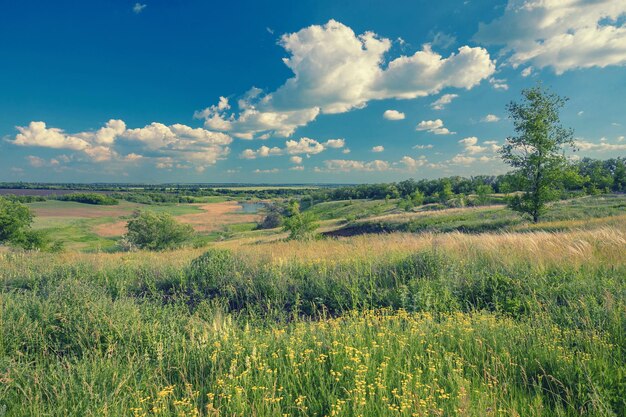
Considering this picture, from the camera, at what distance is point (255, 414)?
270 centimetres

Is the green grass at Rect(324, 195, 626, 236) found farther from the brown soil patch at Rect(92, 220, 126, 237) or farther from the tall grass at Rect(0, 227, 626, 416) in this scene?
the brown soil patch at Rect(92, 220, 126, 237)

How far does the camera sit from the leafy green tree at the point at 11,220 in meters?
39.6

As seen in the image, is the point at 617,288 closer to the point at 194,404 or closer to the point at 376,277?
the point at 376,277

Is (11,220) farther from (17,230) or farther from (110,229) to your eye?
(110,229)

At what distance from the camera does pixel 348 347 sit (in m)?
3.45

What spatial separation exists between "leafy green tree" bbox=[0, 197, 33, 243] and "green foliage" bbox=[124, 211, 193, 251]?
12221 mm

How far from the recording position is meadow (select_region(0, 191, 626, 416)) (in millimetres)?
2953

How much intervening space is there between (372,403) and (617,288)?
5514 millimetres

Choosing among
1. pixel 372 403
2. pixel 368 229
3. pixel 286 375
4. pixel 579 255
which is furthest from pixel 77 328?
pixel 368 229

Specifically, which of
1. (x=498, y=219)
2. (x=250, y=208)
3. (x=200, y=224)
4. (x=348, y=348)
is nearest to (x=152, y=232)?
(x=498, y=219)

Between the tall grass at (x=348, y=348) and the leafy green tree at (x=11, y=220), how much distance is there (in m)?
43.8

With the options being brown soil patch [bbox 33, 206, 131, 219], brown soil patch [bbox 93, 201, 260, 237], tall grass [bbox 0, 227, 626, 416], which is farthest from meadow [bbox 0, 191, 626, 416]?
brown soil patch [bbox 33, 206, 131, 219]

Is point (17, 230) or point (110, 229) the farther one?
point (110, 229)

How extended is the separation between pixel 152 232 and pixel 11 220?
15.9m
